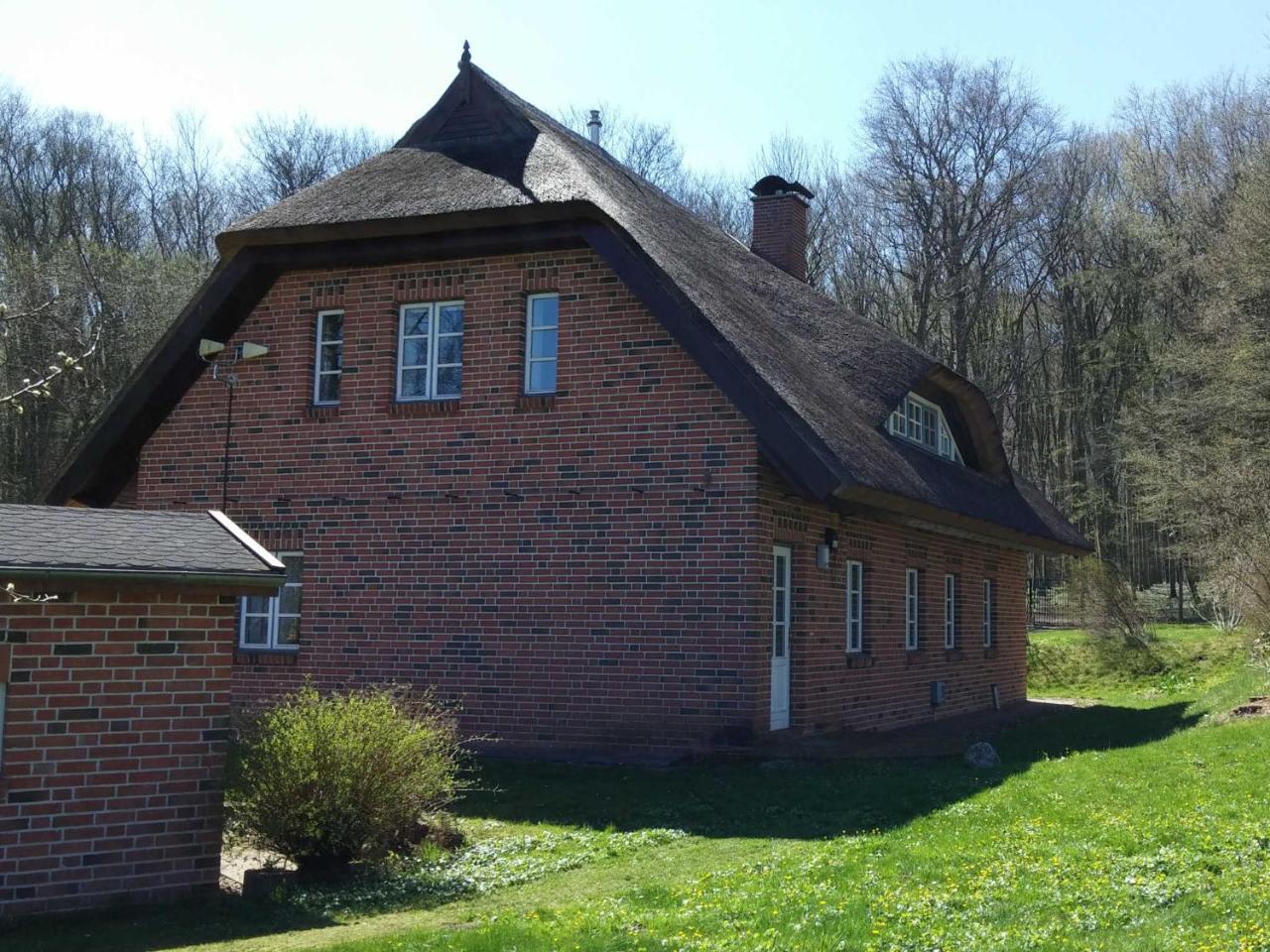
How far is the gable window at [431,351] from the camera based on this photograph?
1466 cm

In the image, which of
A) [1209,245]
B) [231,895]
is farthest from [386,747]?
[1209,245]

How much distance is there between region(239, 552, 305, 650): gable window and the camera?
1506 centimetres

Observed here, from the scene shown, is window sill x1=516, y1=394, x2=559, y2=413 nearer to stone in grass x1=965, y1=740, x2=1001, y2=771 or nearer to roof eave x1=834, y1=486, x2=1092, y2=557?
roof eave x1=834, y1=486, x2=1092, y2=557

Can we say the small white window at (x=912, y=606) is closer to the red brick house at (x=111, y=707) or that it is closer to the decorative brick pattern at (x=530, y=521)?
the decorative brick pattern at (x=530, y=521)

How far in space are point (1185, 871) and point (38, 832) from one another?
6.47 metres

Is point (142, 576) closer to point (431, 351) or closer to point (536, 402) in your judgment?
point (536, 402)

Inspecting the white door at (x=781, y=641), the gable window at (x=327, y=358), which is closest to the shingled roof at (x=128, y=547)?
the gable window at (x=327, y=358)

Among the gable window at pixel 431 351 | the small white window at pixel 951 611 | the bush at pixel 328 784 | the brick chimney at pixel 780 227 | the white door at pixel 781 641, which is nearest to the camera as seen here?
the bush at pixel 328 784

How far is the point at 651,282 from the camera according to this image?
13.1 metres

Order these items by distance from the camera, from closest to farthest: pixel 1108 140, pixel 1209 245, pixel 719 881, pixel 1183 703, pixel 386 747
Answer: pixel 719 881
pixel 386 747
pixel 1183 703
pixel 1209 245
pixel 1108 140

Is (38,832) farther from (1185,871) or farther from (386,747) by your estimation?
(1185,871)

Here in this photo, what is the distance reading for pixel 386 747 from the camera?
29.7ft

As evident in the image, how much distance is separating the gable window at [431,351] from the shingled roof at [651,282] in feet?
2.64

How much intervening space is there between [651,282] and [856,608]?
5059 mm
